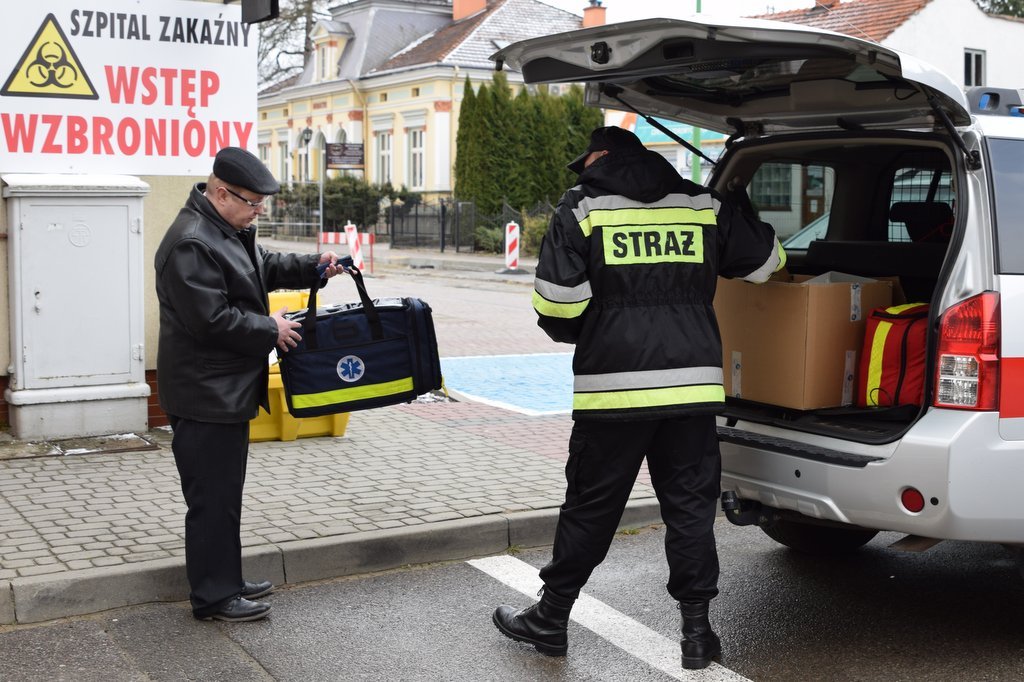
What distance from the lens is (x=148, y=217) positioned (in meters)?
7.93

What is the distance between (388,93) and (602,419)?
4548cm

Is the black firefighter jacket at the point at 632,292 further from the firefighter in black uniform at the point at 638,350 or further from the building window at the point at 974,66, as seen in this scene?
the building window at the point at 974,66

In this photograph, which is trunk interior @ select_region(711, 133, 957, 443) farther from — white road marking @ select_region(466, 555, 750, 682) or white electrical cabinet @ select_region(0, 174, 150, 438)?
white electrical cabinet @ select_region(0, 174, 150, 438)

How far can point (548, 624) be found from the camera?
4.55 m

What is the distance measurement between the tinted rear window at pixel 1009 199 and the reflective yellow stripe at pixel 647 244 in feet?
3.55

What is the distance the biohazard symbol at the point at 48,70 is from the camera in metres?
7.40

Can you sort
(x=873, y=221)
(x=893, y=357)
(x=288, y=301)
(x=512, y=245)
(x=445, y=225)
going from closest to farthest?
(x=893, y=357) → (x=873, y=221) → (x=288, y=301) → (x=512, y=245) → (x=445, y=225)

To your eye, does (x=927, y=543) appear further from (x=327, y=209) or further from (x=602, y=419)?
(x=327, y=209)

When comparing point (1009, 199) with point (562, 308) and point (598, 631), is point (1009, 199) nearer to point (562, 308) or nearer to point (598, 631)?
point (562, 308)

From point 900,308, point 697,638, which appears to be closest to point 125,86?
point 900,308

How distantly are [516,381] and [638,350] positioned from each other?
6669 mm

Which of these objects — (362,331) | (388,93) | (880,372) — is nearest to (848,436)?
(880,372)

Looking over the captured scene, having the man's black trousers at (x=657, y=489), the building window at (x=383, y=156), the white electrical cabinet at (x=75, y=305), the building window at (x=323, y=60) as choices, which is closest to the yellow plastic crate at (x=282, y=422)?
the white electrical cabinet at (x=75, y=305)

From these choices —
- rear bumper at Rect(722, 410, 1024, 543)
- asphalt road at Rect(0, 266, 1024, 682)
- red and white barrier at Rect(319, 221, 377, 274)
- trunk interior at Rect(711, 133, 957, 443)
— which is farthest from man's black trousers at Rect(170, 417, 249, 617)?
red and white barrier at Rect(319, 221, 377, 274)
